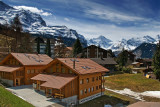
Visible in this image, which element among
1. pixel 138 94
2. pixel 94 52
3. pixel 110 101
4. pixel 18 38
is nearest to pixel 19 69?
pixel 110 101

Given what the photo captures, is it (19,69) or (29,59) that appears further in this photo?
(29,59)

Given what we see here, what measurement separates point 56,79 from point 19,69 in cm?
1353

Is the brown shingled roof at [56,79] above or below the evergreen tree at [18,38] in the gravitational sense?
below

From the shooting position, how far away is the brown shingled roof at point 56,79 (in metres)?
28.9

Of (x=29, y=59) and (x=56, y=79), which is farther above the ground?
(x=29, y=59)

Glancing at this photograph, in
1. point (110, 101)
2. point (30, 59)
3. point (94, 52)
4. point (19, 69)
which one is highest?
point (94, 52)

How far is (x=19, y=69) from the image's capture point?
40031 millimetres

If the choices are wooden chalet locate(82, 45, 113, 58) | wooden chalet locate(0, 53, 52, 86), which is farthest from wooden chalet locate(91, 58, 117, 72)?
wooden chalet locate(0, 53, 52, 86)

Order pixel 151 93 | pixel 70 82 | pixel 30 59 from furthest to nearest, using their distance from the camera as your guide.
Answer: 1. pixel 30 59
2. pixel 151 93
3. pixel 70 82

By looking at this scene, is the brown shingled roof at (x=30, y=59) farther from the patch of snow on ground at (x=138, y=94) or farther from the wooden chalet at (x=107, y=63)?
the wooden chalet at (x=107, y=63)

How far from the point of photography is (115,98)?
121 ft

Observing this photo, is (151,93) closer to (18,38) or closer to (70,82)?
Answer: (70,82)

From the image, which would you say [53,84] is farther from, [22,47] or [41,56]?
[22,47]

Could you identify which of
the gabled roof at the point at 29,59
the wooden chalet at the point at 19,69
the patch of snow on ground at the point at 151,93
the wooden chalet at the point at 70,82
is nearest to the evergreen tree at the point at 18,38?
the gabled roof at the point at 29,59
